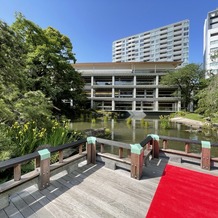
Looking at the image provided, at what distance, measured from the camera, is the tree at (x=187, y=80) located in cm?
2144

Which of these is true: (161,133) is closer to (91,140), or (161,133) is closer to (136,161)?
(91,140)

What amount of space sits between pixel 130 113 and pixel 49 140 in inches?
834

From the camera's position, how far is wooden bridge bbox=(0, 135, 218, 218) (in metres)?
1.89

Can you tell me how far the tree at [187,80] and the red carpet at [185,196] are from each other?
21239 mm

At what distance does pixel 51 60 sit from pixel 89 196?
13.1 meters

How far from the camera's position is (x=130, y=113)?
24.8 metres

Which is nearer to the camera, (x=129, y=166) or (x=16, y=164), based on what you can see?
(x=16, y=164)

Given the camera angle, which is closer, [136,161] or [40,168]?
[40,168]

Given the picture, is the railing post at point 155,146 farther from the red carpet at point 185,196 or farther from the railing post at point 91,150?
the railing post at point 91,150

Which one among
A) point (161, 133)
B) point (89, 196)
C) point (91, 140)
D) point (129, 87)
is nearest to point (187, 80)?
point (129, 87)

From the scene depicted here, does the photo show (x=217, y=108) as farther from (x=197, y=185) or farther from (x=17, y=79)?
(x=17, y=79)

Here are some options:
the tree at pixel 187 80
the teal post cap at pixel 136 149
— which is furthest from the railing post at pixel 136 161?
the tree at pixel 187 80

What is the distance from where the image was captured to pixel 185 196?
7.23 ft

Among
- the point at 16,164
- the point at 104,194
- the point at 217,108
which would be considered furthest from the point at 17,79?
the point at 217,108
